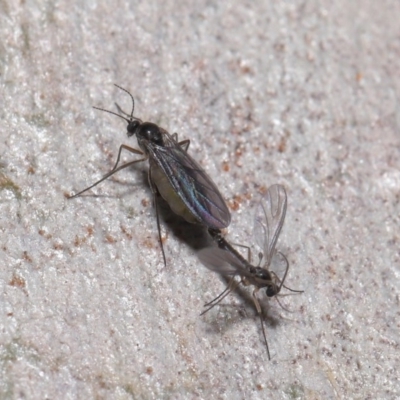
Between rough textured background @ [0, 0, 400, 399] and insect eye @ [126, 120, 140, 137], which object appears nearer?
rough textured background @ [0, 0, 400, 399]

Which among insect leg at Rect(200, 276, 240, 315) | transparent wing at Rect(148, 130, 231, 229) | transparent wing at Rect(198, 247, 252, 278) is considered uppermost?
transparent wing at Rect(148, 130, 231, 229)

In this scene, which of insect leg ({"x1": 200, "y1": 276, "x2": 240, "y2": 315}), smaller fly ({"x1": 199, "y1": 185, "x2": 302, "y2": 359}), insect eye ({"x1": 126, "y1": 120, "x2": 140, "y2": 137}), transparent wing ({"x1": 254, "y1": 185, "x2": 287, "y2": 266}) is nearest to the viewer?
smaller fly ({"x1": 199, "y1": 185, "x2": 302, "y2": 359})

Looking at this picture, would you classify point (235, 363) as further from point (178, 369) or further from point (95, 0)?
point (95, 0)

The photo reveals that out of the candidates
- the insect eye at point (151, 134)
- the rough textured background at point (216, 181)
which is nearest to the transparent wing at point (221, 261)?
the rough textured background at point (216, 181)

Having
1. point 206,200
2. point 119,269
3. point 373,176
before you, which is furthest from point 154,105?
point 373,176

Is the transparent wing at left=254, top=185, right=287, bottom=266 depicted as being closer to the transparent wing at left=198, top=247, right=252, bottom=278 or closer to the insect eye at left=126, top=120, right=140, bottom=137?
the transparent wing at left=198, top=247, right=252, bottom=278

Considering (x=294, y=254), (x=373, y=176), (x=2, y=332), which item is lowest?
(x=2, y=332)

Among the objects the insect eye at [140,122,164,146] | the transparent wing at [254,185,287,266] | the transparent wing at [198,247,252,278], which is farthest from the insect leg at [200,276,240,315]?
the insect eye at [140,122,164,146]

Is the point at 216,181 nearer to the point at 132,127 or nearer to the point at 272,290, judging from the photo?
the point at 132,127
